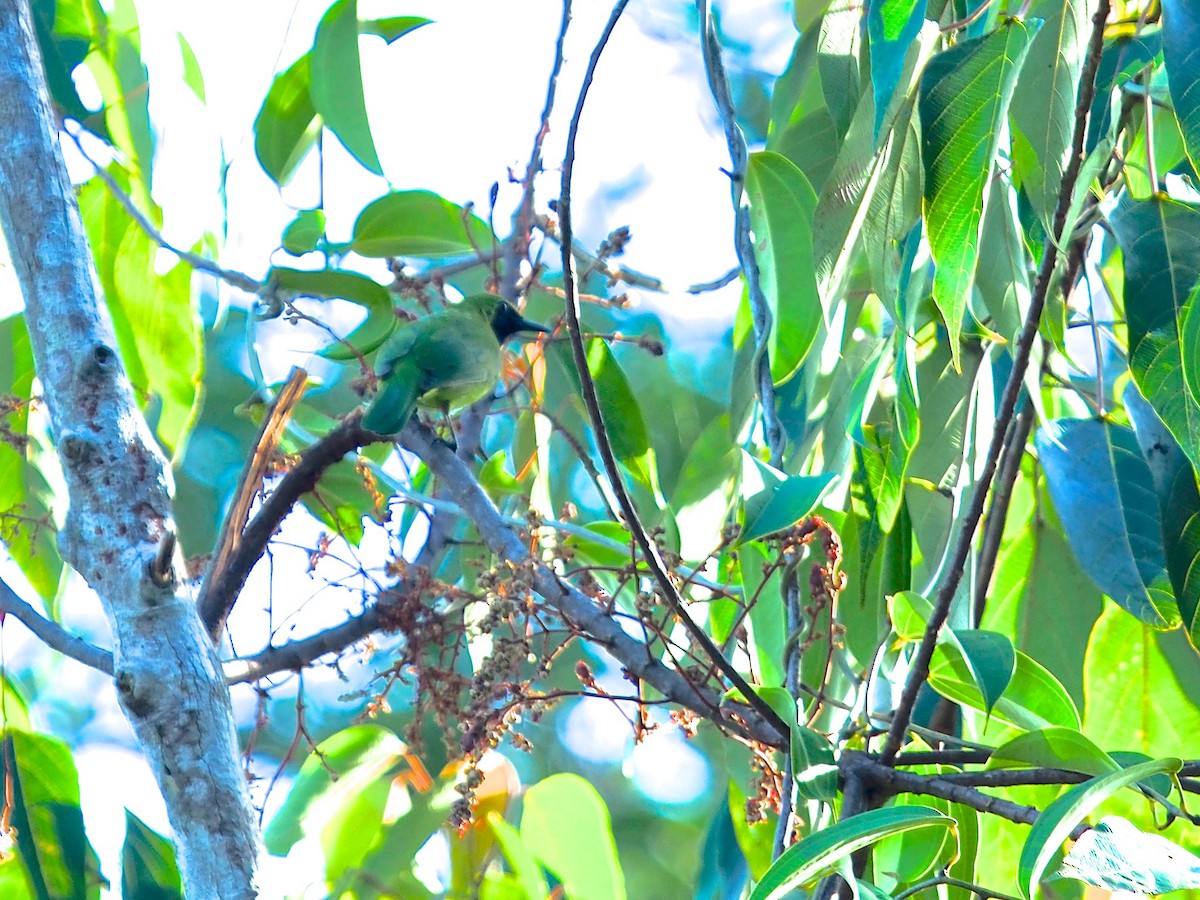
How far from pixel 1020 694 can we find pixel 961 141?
0.51 meters

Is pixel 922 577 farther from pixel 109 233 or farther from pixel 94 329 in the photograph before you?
pixel 109 233

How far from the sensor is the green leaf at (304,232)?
60.2 inches

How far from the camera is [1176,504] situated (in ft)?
3.43

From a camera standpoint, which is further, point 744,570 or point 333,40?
point 333,40

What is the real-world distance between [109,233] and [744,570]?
1.05 meters

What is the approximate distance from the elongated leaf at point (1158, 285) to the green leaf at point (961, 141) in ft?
0.52

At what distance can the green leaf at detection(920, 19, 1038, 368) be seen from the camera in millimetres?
913

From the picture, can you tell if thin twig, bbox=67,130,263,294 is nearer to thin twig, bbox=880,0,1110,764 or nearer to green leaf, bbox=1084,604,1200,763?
thin twig, bbox=880,0,1110,764

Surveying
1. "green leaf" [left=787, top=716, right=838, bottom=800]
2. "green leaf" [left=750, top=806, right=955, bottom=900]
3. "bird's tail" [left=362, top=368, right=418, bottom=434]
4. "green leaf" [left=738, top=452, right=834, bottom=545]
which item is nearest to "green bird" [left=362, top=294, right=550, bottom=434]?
"bird's tail" [left=362, top=368, right=418, bottom=434]

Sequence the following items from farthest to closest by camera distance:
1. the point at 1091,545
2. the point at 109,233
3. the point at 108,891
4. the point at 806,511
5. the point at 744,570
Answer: the point at 109,233
the point at 108,891
the point at 744,570
the point at 1091,545
the point at 806,511

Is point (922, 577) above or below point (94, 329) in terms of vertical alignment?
below

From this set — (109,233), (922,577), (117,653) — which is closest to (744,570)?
(922,577)

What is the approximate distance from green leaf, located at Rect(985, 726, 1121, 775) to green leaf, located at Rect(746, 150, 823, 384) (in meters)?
0.37

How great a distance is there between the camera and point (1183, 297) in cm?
99
